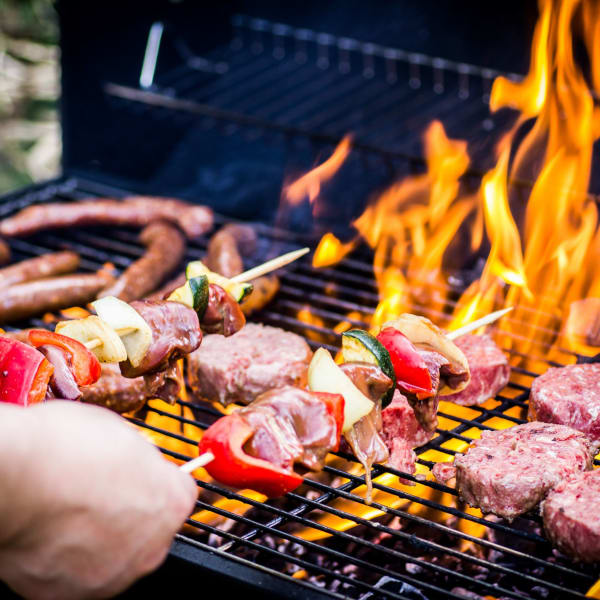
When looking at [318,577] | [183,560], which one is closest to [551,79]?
[318,577]

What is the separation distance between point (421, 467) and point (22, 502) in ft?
6.17

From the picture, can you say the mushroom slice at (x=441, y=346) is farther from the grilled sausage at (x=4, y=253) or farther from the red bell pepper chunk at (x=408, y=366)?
the grilled sausage at (x=4, y=253)

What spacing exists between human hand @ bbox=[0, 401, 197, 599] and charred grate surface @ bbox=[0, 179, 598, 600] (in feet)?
1.99

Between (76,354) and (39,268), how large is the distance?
205 cm

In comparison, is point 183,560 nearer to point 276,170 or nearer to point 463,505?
point 463,505

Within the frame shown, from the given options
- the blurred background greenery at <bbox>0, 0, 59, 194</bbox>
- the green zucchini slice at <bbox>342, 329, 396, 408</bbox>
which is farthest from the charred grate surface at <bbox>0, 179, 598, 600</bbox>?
the blurred background greenery at <bbox>0, 0, 59, 194</bbox>

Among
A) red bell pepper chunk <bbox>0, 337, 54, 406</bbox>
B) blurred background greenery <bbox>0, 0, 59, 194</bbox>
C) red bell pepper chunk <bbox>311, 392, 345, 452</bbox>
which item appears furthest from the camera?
blurred background greenery <bbox>0, 0, 59, 194</bbox>

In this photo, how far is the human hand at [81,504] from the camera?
1.67 m

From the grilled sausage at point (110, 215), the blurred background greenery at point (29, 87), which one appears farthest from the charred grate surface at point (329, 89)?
the blurred background greenery at point (29, 87)

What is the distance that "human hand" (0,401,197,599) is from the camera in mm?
1671

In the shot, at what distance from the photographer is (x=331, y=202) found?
5191 mm

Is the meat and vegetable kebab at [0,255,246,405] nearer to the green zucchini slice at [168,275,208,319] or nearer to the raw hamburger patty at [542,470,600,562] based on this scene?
the green zucchini slice at [168,275,208,319]

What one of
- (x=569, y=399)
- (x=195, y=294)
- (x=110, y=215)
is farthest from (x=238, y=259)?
(x=569, y=399)

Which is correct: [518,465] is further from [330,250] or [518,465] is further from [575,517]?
[330,250]
